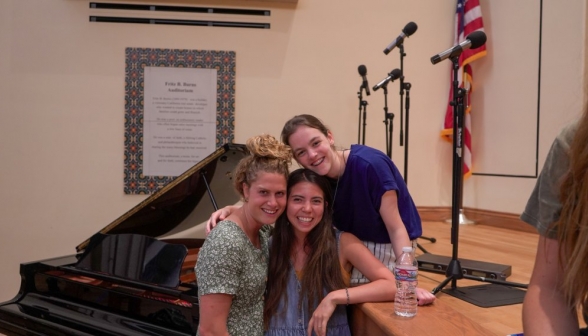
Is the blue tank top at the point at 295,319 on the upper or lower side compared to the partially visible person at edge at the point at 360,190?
lower

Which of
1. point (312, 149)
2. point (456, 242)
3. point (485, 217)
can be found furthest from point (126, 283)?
point (485, 217)

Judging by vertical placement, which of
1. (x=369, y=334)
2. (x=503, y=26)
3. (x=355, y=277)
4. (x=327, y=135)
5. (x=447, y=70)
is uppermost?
(x=503, y=26)

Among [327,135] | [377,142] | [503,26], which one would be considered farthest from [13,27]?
[503,26]

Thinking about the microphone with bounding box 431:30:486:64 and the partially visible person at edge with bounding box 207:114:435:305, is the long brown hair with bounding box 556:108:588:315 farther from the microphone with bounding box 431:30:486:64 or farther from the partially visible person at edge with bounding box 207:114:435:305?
the microphone with bounding box 431:30:486:64

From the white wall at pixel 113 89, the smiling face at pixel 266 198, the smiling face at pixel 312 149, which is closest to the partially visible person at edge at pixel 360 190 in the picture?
the smiling face at pixel 312 149

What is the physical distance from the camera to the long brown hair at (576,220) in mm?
789

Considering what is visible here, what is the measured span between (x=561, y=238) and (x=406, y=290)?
0.89 meters

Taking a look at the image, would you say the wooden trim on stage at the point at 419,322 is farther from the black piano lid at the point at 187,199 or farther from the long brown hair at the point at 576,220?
the black piano lid at the point at 187,199

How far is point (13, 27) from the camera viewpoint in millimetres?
4859

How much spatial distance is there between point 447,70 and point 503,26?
0.71 m

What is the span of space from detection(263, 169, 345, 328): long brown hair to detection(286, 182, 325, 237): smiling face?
3 centimetres

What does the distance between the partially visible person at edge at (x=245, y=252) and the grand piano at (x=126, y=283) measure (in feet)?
A: 0.99

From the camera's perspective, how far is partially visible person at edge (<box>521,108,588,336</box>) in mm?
797

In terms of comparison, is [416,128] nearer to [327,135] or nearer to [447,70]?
[447,70]
